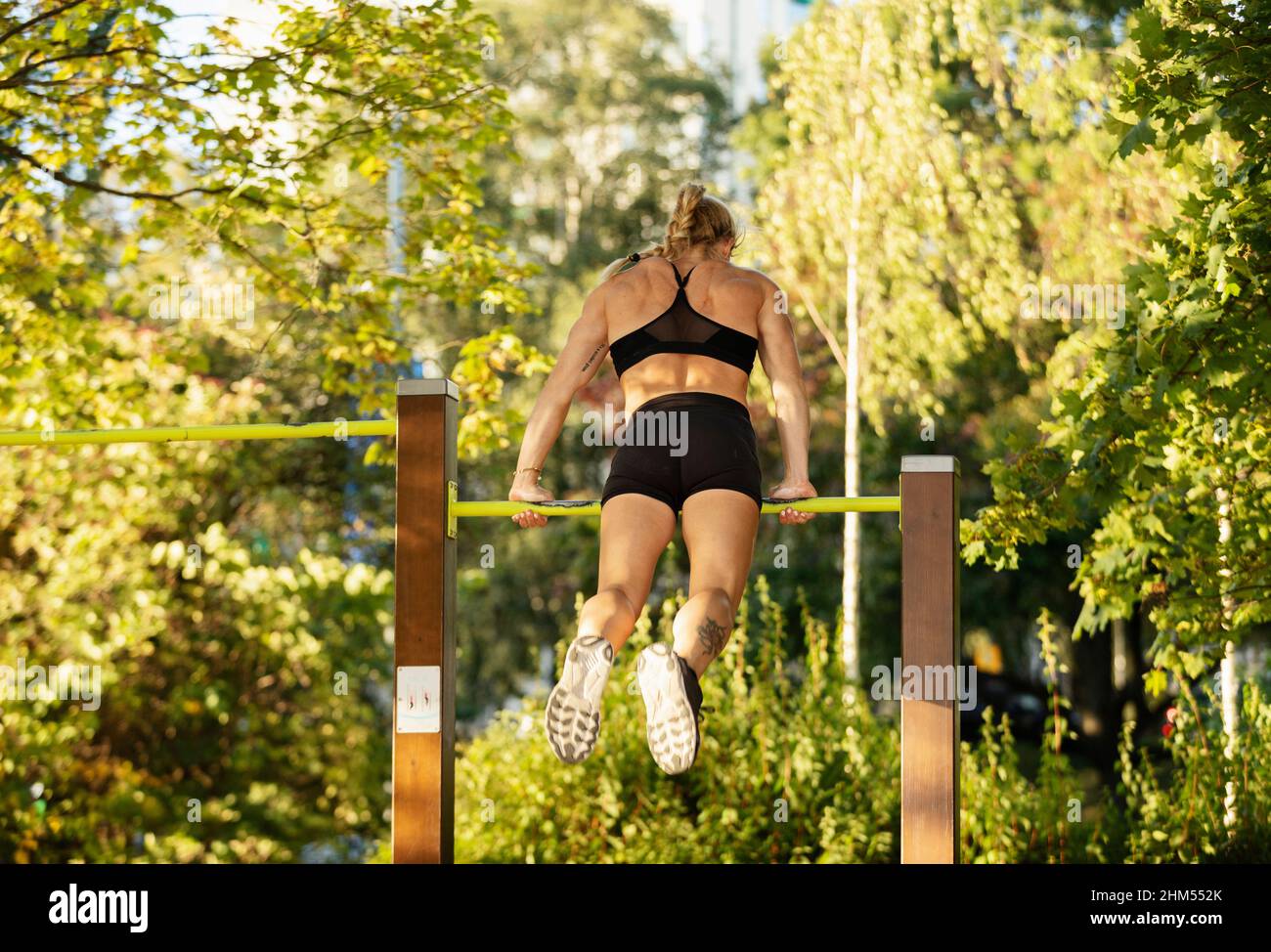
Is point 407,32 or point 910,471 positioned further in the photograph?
point 407,32

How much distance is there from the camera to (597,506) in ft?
15.6

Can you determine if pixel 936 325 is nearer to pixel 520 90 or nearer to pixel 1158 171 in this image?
pixel 1158 171

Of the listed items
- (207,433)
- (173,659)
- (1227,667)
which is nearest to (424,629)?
(207,433)

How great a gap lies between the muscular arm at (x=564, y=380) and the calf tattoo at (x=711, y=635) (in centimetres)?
80

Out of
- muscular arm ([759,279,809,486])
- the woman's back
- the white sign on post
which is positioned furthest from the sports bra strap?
the white sign on post

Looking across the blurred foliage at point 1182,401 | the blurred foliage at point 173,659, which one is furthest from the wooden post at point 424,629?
the blurred foliage at point 173,659

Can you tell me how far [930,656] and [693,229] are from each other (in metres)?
1.53

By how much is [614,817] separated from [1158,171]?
20.2 ft

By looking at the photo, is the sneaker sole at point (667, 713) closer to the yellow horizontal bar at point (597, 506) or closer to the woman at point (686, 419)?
the woman at point (686, 419)

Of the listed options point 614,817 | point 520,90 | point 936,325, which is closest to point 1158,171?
point 936,325

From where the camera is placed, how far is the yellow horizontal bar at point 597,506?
442 centimetres

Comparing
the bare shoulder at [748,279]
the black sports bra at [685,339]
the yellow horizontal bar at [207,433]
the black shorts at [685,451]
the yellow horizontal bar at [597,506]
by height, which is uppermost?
the bare shoulder at [748,279]

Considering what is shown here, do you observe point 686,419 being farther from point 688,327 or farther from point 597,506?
point 597,506

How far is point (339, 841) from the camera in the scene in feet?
37.4
